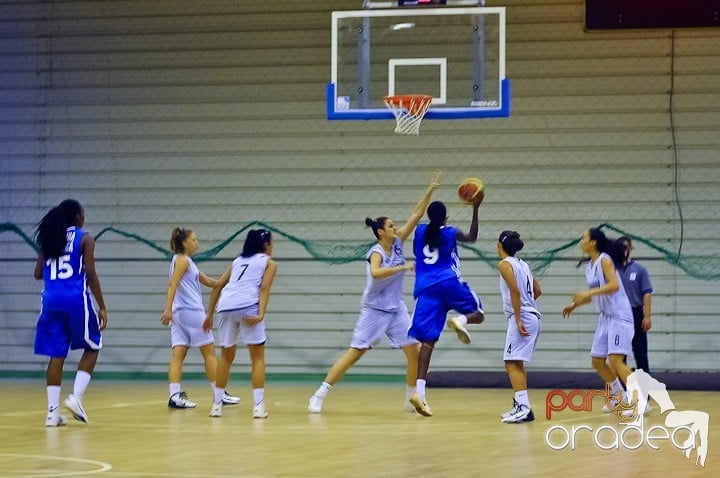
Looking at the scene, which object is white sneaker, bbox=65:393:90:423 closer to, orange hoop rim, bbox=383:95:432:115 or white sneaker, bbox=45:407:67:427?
white sneaker, bbox=45:407:67:427

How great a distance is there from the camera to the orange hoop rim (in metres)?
15.0

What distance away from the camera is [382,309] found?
13852 millimetres

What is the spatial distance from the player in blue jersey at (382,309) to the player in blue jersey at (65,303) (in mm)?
2648

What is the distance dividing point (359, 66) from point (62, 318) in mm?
5132

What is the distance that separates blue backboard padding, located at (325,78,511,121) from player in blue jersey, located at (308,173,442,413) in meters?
1.59

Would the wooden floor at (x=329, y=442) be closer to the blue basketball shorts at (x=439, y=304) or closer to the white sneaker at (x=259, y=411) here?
the white sneaker at (x=259, y=411)

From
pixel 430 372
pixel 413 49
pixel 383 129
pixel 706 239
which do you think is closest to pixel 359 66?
pixel 413 49

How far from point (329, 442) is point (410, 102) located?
546 centimetres

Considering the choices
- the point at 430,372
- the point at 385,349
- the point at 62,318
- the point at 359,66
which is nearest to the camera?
the point at 62,318

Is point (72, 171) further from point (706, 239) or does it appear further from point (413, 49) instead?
point (706, 239)

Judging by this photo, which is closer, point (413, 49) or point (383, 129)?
point (413, 49)

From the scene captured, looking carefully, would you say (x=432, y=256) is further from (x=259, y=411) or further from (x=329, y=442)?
(x=329, y=442)

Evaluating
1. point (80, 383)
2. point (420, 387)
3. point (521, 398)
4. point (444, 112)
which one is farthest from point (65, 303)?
point (444, 112)

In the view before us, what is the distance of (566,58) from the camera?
1822 centimetres
